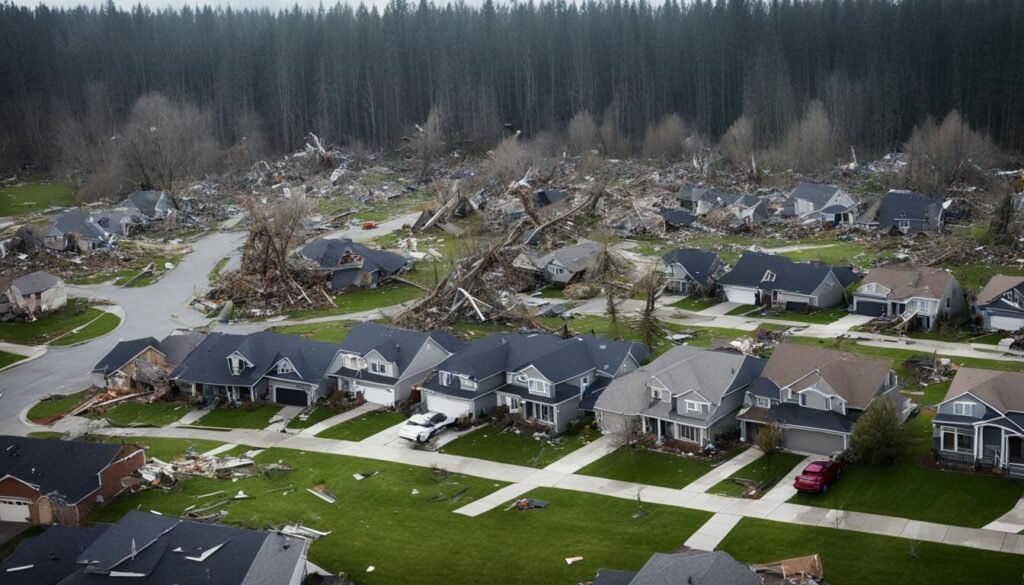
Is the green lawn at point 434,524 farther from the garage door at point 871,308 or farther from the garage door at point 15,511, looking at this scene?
the garage door at point 871,308

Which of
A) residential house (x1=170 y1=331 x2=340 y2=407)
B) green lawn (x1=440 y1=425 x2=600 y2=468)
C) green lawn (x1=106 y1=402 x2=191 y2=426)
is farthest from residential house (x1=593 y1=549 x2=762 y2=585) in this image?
green lawn (x1=106 y1=402 x2=191 y2=426)

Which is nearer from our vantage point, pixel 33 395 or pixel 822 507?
pixel 822 507

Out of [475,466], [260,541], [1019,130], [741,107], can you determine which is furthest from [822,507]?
[741,107]

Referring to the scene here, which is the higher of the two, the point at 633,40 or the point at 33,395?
the point at 633,40

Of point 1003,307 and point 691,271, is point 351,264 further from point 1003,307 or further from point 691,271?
point 1003,307

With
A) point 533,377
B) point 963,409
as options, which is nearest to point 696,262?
point 533,377

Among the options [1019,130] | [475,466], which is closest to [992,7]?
[1019,130]

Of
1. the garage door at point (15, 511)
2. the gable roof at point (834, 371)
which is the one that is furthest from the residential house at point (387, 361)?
the gable roof at point (834, 371)

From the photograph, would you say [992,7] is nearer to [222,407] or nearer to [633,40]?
[633,40]

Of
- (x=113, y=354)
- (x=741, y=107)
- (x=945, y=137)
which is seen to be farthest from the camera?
(x=741, y=107)

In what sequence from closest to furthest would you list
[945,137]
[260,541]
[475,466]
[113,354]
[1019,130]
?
[260,541]
[475,466]
[113,354]
[945,137]
[1019,130]
